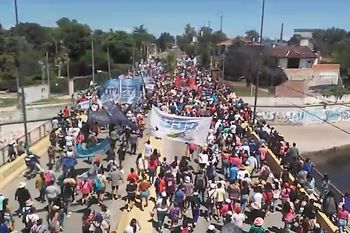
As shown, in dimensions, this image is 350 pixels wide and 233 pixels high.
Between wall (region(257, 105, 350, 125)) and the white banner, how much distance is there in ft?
115

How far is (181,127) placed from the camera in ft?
56.5

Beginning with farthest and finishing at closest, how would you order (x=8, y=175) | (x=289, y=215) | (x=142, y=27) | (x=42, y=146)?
(x=142, y=27) < (x=42, y=146) < (x=8, y=175) < (x=289, y=215)

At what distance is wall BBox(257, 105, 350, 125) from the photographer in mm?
52406

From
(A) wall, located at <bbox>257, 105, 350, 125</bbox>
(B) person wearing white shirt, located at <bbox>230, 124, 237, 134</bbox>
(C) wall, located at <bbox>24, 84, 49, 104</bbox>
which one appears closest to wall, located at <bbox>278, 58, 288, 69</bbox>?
(A) wall, located at <bbox>257, 105, 350, 125</bbox>

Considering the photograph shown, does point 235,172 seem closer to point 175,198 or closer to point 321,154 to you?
point 175,198

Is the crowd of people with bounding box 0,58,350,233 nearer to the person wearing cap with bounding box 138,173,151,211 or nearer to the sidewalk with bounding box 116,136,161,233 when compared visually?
the person wearing cap with bounding box 138,173,151,211

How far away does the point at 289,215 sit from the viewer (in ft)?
42.1

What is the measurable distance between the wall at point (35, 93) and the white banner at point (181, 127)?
3743cm

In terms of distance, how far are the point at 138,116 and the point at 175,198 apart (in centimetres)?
1276

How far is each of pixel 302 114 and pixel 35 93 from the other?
30.1 meters

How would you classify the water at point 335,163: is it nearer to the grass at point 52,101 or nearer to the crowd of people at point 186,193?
the crowd of people at point 186,193

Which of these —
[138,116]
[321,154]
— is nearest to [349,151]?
[321,154]

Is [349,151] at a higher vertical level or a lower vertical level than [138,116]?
lower

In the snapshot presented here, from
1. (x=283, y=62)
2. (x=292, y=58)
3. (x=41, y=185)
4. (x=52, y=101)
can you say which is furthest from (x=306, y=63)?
(x=41, y=185)
